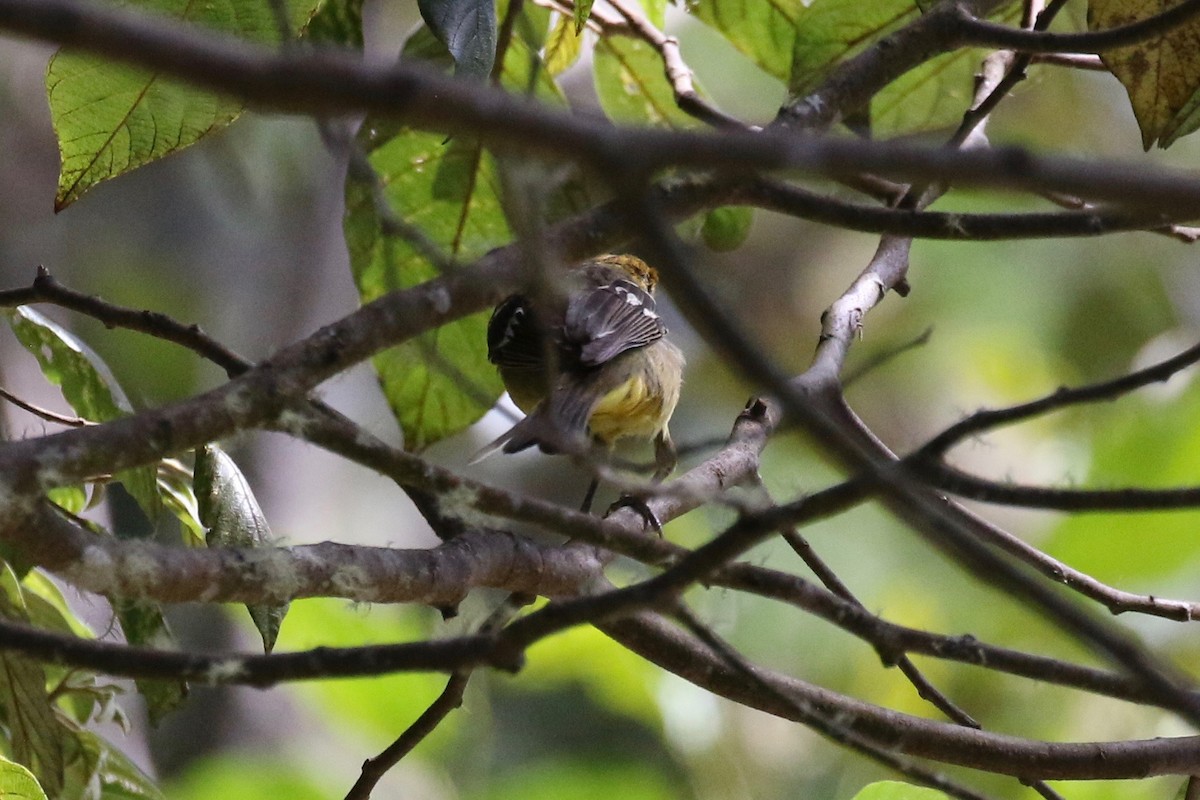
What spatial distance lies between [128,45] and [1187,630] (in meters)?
3.58

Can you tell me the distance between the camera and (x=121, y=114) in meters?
1.72

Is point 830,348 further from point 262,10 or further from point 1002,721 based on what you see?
point 1002,721

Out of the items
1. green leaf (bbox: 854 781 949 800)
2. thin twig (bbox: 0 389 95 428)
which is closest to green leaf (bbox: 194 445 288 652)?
thin twig (bbox: 0 389 95 428)

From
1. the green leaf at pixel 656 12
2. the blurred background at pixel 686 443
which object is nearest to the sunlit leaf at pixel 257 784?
the blurred background at pixel 686 443

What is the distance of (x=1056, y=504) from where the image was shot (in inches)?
39.4

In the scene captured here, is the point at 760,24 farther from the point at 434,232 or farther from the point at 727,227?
the point at 434,232

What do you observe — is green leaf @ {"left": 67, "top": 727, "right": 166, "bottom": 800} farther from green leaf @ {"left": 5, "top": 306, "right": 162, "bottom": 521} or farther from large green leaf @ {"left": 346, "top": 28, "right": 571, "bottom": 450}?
large green leaf @ {"left": 346, "top": 28, "right": 571, "bottom": 450}

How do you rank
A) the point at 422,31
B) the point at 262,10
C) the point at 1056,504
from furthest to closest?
the point at 422,31 → the point at 262,10 → the point at 1056,504

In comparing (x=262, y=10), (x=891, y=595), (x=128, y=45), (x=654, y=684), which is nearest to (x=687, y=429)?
(x=891, y=595)

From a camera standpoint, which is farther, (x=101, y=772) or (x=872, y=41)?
(x=872, y=41)

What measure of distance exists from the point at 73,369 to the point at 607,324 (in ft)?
4.97

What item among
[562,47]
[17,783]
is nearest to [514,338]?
[562,47]

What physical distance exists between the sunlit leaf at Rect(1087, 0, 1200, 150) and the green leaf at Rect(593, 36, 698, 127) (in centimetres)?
109

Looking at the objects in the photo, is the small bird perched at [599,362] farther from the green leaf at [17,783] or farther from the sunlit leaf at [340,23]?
the green leaf at [17,783]
